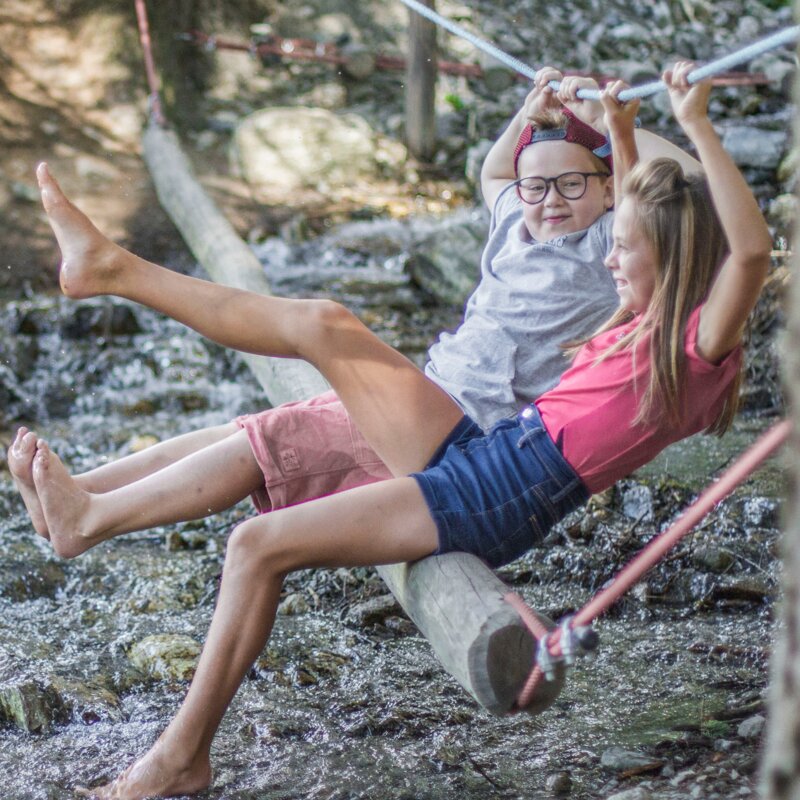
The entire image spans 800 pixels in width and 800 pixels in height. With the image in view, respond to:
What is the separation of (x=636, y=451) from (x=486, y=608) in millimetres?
513

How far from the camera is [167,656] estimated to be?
2.88 metres

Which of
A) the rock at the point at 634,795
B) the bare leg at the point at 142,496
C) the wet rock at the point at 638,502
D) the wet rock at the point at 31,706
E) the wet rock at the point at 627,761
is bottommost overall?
the wet rock at the point at 627,761

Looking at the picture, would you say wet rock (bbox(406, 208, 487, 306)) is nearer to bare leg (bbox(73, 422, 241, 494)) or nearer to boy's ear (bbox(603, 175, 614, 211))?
boy's ear (bbox(603, 175, 614, 211))

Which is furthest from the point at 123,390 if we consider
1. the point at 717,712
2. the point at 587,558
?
the point at 717,712

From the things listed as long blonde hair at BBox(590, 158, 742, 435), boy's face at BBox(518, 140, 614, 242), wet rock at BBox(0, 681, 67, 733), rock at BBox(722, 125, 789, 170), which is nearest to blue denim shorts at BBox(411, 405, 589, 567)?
long blonde hair at BBox(590, 158, 742, 435)

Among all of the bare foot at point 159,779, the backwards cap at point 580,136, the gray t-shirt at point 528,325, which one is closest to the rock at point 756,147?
the backwards cap at point 580,136

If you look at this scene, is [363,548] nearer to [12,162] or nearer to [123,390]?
[123,390]

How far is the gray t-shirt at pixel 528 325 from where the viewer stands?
8.40 ft

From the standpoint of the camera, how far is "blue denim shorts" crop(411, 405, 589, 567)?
86.0 inches

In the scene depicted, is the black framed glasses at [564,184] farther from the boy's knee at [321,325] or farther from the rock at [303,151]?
the rock at [303,151]

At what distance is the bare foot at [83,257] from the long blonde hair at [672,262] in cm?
115

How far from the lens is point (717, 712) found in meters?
2.47

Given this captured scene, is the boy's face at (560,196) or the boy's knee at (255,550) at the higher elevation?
the boy's face at (560,196)

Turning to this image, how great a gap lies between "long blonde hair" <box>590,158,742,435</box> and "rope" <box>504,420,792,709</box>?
35 centimetres
